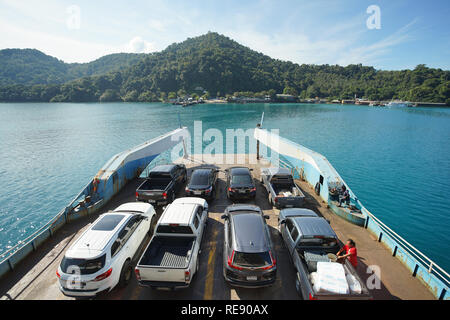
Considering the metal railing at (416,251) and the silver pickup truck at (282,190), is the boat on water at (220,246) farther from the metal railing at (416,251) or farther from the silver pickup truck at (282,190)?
the silver pickup truck at (282,190)

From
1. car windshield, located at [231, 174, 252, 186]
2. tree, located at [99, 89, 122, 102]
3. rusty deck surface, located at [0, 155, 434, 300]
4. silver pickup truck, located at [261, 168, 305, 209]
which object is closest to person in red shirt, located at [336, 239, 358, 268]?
rusty deck surface, located at [0, 155, 434, 300]

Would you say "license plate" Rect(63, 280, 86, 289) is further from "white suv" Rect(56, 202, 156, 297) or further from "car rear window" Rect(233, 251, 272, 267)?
"car rear window" Rect(233, 251, 272, 267)

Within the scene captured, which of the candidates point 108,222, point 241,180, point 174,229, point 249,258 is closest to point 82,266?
point 108,222

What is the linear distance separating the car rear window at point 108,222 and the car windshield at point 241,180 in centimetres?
628

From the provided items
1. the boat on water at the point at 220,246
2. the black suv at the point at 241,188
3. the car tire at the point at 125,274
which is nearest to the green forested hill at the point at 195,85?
the boat on water at the point at 220,246

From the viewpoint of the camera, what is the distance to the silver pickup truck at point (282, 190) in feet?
34.7

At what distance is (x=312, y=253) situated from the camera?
21.9ft

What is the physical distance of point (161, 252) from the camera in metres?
6.91

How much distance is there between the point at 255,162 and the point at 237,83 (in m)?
187

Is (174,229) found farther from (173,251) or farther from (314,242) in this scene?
(314,242)

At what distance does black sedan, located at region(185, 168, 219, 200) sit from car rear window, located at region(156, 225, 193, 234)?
424cm

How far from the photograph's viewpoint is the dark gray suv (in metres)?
5.99
